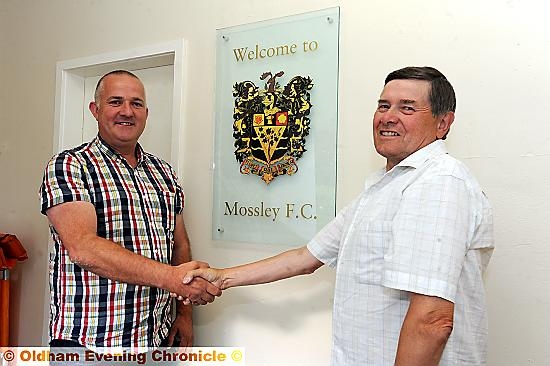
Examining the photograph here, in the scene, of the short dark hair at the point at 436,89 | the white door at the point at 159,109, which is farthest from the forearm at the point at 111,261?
the short dark hair at the point at 436,89


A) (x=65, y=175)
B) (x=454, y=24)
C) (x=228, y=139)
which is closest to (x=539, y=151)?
(x=454, y=24)

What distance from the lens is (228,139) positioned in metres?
2.21

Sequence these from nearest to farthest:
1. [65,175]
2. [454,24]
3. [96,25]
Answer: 1. [454,24]
2. [65,175]
3. [96,25]

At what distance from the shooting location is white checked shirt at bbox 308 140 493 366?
125cm

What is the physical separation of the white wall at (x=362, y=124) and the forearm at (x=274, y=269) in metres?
0.14

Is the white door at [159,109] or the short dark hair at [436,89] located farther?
the white door at [159,109]

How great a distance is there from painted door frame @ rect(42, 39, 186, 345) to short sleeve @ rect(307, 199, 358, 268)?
80cm

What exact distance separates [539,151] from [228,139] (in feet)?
3.59

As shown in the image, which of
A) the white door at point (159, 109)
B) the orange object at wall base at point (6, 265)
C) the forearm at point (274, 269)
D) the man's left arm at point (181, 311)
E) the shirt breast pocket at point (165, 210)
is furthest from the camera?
the orange object at wall base at point (6, 265)

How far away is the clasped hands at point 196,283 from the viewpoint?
6.29ft

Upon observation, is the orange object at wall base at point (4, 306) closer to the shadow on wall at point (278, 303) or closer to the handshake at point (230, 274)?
the shadow on wall at point (278, 303)

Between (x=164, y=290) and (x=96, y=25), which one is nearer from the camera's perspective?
(x=164, y=290)

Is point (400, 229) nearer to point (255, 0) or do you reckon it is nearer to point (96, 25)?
point (255, 0)

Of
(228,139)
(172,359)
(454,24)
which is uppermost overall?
(454,24)
